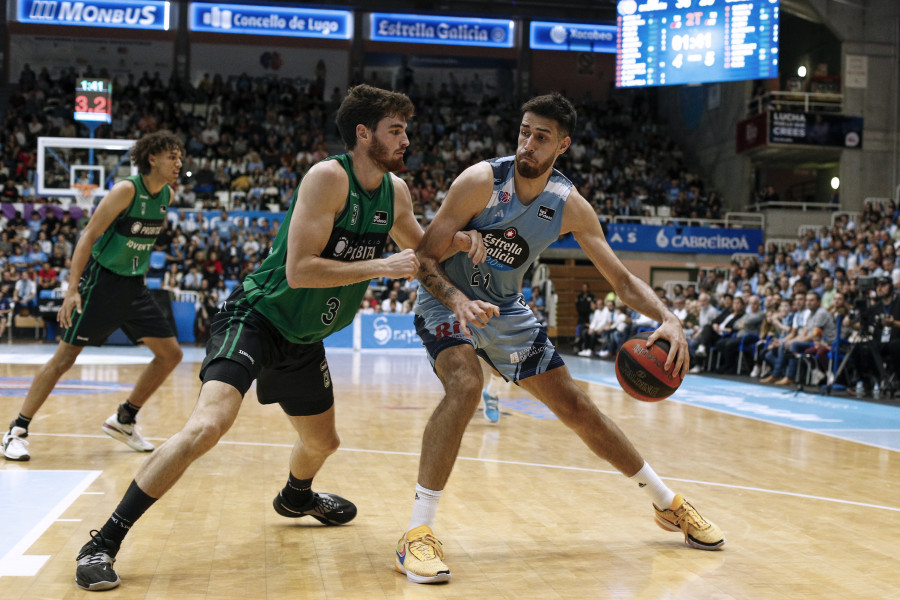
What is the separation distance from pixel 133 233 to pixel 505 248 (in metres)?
2.84

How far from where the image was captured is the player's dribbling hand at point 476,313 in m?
3.35

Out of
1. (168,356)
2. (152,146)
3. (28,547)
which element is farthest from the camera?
(168,356)

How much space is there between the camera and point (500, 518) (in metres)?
4.38

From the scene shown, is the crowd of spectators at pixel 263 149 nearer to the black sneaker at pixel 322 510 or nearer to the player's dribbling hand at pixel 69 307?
the player's dribbling hand at pixel 69 307

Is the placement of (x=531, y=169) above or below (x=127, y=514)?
above

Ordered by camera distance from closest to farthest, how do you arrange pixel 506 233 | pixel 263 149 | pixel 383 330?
pixel 506 233 < pixel 383 330 < pixel 263 149

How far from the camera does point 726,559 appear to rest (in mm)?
3711

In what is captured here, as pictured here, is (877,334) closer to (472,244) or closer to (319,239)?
(472,244)

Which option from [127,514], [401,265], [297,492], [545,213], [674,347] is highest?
[545,213]

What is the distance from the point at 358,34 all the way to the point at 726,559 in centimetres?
2923

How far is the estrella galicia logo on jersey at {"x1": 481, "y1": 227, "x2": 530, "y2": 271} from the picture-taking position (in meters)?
3.95

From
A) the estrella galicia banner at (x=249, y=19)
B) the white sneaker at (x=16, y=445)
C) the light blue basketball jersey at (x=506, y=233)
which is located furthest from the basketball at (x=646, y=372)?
the estrella galicia banner at (x=249, y=19)

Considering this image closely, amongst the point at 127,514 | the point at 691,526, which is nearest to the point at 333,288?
the point at 127,514

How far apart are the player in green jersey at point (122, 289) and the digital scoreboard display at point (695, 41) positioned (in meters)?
13.3
